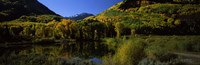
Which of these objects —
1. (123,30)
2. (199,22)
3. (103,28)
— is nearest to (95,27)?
(103,28)

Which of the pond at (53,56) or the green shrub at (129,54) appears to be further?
the pond at (53,56)

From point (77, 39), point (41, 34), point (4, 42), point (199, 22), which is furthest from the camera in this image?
point (199, 22)

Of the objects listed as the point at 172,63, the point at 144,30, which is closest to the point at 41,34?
the point at 144,30

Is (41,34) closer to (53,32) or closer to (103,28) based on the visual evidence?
(53,32)

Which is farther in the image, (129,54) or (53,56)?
(53,56)

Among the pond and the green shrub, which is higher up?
the green shrub

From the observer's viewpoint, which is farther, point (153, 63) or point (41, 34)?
point (41, 34)

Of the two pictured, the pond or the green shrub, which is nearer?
the green shrub

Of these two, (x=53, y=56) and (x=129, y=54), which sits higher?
(x=129, y=54)

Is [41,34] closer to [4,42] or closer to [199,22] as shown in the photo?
[4,42]

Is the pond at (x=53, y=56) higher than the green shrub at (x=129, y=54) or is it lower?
lower

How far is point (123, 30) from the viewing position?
177m

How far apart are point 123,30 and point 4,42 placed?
6273 cm

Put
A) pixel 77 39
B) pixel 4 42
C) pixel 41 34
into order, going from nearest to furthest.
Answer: pixel 4 42
pixel 77 39
pixel 41 34
